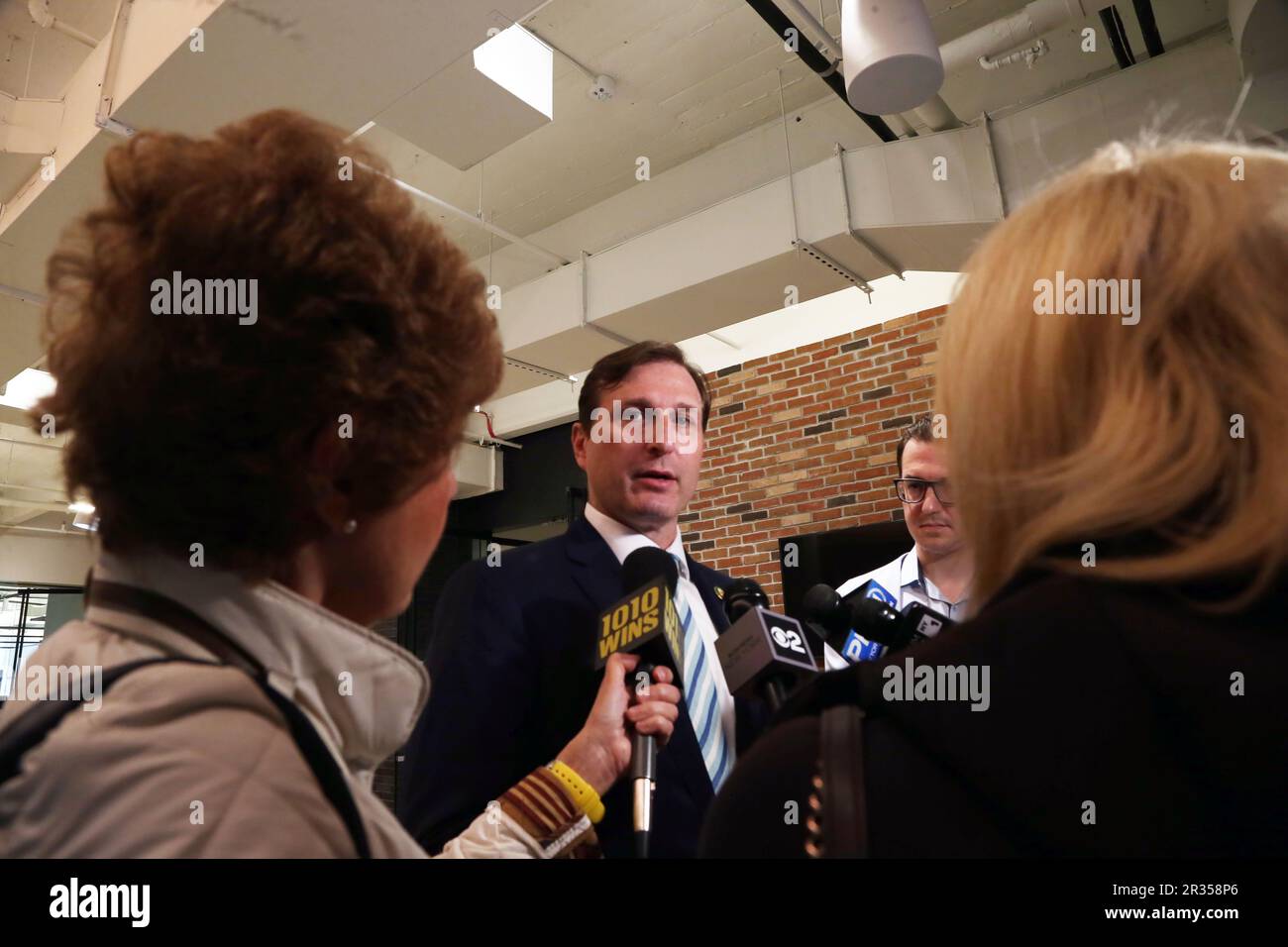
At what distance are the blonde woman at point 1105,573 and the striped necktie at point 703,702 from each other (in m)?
0.85

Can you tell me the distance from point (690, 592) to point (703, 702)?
0.94 feet

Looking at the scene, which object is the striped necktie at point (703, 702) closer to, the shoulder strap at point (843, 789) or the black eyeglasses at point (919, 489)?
the shoulder strap at point (843, 789)

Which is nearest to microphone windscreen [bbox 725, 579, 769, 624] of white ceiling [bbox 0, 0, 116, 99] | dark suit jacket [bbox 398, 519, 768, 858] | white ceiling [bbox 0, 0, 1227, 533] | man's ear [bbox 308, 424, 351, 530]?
dark suit jacket [bbox 398, 519, 768, 858]

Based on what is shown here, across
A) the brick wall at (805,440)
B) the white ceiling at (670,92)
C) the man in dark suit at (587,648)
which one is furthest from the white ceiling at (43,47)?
the brick wall at (805,440)

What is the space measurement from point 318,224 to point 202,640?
36 cm

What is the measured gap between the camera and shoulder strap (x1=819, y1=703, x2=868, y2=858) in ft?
1.69

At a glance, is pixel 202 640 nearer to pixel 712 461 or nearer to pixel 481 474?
pixel 712 461

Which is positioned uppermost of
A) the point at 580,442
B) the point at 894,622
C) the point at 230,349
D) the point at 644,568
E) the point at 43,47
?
the point at 43,47

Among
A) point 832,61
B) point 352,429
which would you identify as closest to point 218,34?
point 832,61

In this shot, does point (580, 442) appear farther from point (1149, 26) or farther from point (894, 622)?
point (1149, 26)

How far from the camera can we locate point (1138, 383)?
597 millimetres

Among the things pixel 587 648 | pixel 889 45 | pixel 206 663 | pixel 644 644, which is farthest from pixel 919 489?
pixel 206 663

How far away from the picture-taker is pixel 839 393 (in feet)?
17.3

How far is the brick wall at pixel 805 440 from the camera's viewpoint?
16.4 ft
